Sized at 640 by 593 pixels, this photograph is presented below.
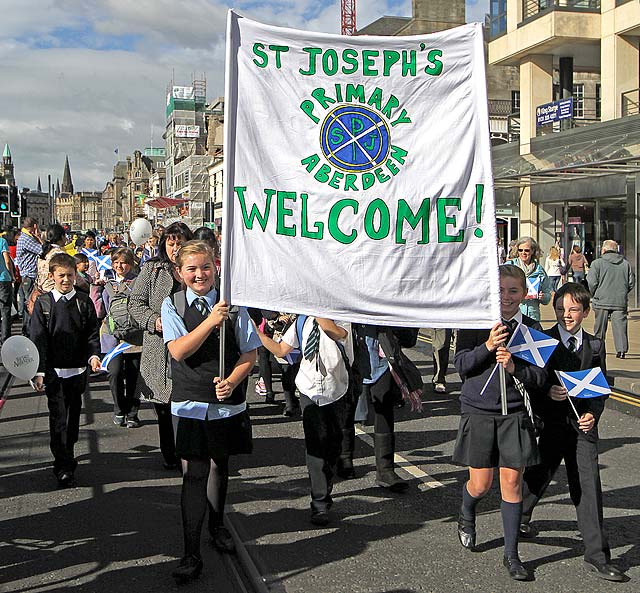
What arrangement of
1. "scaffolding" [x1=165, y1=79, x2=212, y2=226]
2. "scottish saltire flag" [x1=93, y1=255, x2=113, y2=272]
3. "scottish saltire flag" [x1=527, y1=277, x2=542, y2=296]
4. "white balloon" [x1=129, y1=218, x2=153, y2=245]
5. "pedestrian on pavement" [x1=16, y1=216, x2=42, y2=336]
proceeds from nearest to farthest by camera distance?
"scottish saltire flag" [x1=527, y1=277, x2=542, y2=296] < "scottish saltire flag" [x1=93, y1=255, x2=113, y2=272] < "pedestrian on pavement" [x1=16, y1=216, x2=42, y2=336] < "white balloon" [x1=129, y1=218, x2=153, y2=245] < "scaffolding" [x1=165, y1=79, x2=212, y2=226]

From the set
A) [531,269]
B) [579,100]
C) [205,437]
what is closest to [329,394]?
[205,437]

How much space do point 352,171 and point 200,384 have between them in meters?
1.42

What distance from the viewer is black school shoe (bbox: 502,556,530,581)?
4.37 m

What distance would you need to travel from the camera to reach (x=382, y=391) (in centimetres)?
604

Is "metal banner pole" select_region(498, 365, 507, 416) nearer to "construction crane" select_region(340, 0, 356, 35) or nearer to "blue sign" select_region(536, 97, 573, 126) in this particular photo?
"blue sign" select_region(536, 97, 573, 126)

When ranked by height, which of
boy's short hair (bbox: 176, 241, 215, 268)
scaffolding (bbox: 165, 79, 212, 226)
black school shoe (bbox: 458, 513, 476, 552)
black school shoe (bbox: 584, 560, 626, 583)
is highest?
scaffolding (bbox: 165, 79, 212, 226)

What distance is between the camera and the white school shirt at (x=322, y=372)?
5438mm

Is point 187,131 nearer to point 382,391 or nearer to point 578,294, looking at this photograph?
point 382,391

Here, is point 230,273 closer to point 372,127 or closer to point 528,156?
point 372,127

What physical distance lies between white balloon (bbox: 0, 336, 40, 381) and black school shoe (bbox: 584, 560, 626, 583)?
12.1ft

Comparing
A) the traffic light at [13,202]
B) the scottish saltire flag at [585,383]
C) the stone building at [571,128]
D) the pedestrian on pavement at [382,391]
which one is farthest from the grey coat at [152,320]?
the traffic light at [13,202]

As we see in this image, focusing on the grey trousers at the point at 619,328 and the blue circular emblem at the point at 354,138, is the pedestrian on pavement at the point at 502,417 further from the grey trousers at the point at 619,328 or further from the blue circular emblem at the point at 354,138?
the grey trousers at the point at 619,328

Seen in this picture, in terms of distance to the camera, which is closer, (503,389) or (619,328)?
(503,389)

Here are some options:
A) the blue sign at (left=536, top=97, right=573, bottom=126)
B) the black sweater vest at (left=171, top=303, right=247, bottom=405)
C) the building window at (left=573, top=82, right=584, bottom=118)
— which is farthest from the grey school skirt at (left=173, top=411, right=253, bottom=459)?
the building window at (left=573, top=82, right=584, bottom=118)
